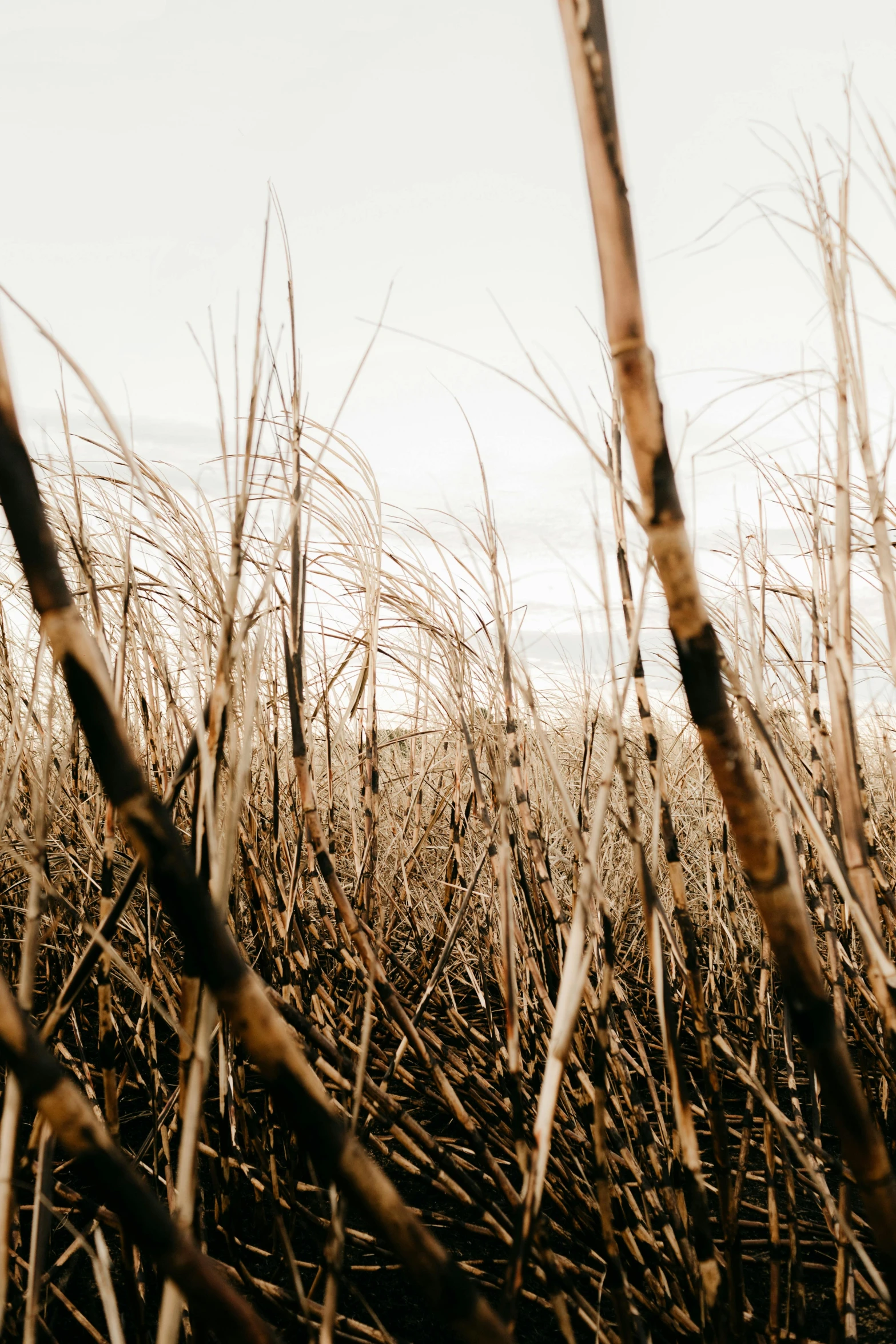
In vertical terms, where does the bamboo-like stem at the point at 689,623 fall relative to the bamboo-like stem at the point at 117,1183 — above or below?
above

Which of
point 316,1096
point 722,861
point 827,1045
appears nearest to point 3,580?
point 722,861

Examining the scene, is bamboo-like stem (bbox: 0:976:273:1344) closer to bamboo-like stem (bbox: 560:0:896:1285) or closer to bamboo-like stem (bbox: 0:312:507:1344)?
bamboo-like stem (bbox: 0:312:507:1344)

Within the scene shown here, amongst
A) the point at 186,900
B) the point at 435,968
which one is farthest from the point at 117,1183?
the point at 435,968

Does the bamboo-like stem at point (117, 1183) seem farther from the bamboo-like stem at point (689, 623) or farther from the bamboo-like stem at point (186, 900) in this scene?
the bamboo-like stem at point (689, 623)

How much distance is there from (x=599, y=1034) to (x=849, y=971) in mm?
762

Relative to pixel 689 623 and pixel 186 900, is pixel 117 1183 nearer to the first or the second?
pixel 186 900

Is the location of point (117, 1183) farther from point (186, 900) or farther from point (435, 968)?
point (435, 968)

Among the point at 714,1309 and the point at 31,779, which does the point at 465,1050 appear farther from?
the point at 714,1309

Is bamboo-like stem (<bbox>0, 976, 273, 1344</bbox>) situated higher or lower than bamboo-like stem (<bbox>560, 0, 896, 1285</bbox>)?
lower

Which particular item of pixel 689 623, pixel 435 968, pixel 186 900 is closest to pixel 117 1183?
pixel 186 900

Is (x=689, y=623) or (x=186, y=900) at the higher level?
(x=689, y=623)

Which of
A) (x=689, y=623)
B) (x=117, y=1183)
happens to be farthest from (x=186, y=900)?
(x=689, y=623)

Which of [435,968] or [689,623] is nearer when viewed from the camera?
[689,623]

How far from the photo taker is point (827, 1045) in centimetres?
36
